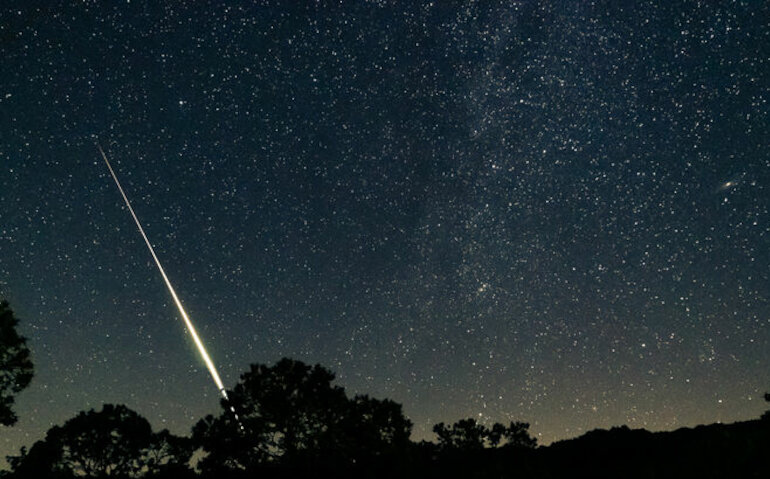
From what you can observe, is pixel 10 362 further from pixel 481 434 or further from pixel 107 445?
pixel 481 434

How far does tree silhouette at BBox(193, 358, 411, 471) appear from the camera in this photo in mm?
23844

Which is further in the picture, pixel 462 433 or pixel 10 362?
pixel 462 433

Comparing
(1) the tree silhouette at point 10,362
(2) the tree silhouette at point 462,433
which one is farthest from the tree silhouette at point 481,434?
(1) the tree silhouette at point 10,362

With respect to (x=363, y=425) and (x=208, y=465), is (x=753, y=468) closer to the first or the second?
(x=363, y=425)

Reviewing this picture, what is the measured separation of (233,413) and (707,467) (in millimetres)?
23807

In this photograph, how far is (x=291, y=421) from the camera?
961 inches

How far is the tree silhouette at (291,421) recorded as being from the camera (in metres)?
23.8

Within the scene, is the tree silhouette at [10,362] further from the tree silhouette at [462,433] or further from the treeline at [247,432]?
the tree silhouette at [462,433]

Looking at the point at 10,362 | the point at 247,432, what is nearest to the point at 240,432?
the point at 247,432

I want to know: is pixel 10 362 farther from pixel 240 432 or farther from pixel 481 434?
pixel 481 434

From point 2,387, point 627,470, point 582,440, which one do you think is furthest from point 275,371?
point 627,470

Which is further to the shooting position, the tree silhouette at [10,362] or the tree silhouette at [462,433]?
the tree silhouette at [462,433]

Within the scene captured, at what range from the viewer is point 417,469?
9.12 m

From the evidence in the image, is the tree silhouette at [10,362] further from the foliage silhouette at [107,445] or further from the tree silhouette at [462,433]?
the tree silhouette at [462,433]
